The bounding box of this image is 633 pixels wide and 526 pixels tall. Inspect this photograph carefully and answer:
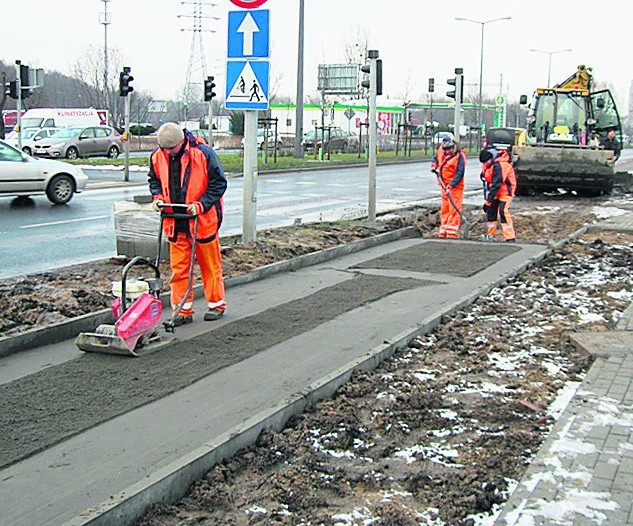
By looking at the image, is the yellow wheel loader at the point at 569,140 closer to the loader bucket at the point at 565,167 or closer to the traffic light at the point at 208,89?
the loader bucket at the point at 565,167

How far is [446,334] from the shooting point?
7664 millimetres

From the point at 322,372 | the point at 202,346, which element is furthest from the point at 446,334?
the point at 202,346

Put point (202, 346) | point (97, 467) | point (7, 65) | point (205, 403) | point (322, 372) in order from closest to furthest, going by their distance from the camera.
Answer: point (97, 467) → point (205, 403) → point (322, 372) → point (202, 346) → point (7, 65)

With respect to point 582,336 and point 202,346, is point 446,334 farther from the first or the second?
point 202,346

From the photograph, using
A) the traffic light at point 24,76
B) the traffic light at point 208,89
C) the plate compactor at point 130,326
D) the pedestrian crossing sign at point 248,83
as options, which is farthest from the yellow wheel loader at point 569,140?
the plate compactor at point 130,326

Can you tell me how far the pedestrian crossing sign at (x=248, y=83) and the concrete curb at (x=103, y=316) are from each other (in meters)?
2.10

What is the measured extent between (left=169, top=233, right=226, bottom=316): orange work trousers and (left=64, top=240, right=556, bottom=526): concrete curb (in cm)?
174

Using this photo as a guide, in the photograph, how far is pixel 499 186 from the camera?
1329 centimetres

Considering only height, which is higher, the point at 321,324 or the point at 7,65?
the point at 7,65

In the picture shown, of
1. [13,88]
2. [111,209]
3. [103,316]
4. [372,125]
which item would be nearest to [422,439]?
[103,316]

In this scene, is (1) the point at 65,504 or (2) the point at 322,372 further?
(2) the point at 322,372

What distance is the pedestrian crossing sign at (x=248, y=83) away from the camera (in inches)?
428

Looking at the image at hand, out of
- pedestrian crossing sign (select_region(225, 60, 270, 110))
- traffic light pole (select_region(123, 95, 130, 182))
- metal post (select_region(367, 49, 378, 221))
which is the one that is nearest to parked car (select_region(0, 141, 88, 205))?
traffic light pole (select_region(123, 95, 130, 182))

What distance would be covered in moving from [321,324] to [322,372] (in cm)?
152
